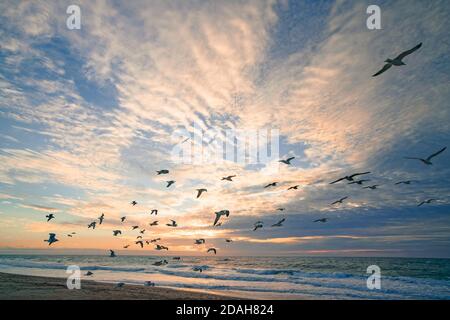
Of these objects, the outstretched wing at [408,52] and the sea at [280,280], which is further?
the sea at [280,280]

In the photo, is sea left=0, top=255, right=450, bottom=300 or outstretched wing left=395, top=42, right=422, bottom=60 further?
sea left=0, top=255, right=450, bottom=300

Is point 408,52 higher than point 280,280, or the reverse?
point 408,52

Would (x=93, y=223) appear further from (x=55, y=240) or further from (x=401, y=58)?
(x=401, y=58)

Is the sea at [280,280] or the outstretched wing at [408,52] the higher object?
the outstretched wing at [408,52]

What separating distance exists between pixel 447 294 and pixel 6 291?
142ft

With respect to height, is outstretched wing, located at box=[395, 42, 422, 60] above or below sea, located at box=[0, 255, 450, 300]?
above

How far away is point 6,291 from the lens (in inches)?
810

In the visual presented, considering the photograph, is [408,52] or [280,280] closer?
[408,52]
